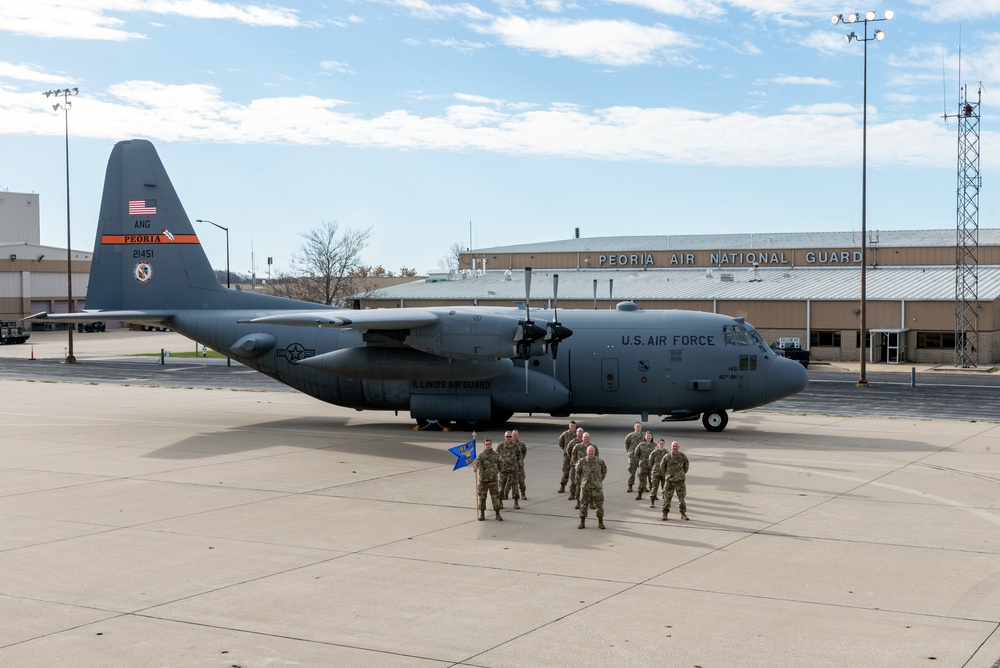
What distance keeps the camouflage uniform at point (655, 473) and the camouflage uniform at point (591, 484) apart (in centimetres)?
156

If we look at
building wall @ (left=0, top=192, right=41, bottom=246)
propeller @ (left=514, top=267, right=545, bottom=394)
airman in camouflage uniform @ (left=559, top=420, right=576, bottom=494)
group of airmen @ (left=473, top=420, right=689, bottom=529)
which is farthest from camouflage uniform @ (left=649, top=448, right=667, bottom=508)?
building wall @ (left=0, top=192, right=41, bottom=246)

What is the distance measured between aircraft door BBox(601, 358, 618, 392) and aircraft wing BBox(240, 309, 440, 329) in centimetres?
567

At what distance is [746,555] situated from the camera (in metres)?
16.0

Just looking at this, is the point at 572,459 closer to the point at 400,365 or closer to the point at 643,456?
the point at 643,456

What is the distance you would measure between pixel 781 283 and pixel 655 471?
57.6 metres

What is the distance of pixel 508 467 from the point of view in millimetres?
19562

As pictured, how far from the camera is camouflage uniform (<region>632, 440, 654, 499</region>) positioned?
802 inches

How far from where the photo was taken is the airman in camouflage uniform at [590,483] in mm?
17609

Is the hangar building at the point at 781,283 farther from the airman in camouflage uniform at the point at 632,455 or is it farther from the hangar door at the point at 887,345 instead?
the airman in camouflage uniform at the point at 632,455

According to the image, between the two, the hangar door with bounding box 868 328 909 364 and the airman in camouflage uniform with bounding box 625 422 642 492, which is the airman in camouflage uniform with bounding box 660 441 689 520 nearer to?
the airman in camouflage uniform with bounding box 625 422 642 492

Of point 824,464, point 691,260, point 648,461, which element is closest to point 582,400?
point 824,464

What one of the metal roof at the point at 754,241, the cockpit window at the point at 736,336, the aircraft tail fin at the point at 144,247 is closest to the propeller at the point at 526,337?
the cockpit window at the point at 736,336

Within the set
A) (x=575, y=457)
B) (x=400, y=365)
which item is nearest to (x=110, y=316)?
(x=400, y=365)

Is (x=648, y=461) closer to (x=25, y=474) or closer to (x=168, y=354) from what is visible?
(x=25, y=474)
